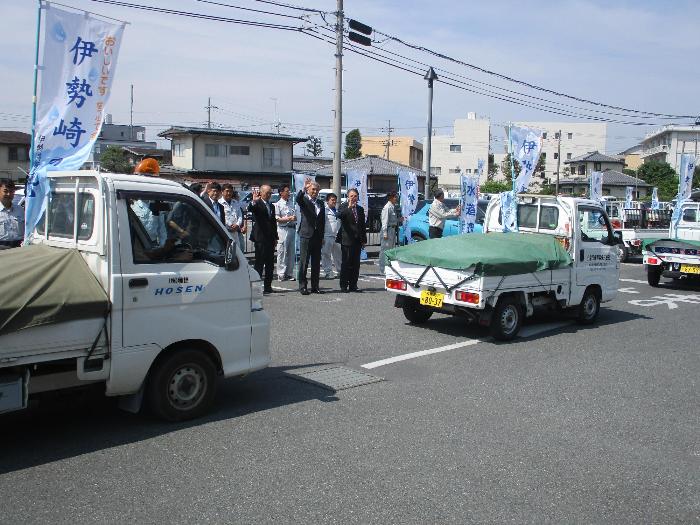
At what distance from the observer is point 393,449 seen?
483cm

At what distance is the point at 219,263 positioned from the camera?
5.35 metres

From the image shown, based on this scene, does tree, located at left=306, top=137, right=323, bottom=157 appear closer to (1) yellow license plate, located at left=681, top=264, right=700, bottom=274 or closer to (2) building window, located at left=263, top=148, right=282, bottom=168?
(2) building window, located at left=263, top=148, right=282, bottom=168

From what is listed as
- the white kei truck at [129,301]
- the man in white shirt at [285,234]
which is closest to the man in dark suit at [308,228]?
the man in white shirt at [285,234]

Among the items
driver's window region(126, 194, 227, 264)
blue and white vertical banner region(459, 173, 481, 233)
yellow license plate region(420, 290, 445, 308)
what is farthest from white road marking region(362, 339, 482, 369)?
blue and white vertical banner region(459, 173, 481, 233)

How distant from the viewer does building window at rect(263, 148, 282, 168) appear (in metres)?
43.1

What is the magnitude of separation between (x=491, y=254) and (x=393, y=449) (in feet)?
14.3

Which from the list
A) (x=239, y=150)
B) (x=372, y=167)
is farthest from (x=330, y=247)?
(x=372, y=167)

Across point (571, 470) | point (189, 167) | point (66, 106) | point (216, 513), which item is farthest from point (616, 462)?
point (189, 167)

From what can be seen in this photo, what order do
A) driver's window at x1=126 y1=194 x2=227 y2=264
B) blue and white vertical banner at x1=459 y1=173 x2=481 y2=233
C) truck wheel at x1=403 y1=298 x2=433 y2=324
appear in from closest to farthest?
driver's window at x1=126 y1=194 x2=227 y2=264, truck wheel at x1=403 y1=298 x2=433 y2=324, blue and white vertical banner at x1=459 y1=173 x2=481 y2=233

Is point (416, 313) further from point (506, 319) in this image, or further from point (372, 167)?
point (372, 167)

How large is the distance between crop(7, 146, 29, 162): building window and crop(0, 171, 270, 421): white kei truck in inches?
1817

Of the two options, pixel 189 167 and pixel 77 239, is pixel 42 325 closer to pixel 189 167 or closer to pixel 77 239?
pixel 77 239

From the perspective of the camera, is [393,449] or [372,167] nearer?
[393,449]

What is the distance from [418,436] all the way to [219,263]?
2.17 m
